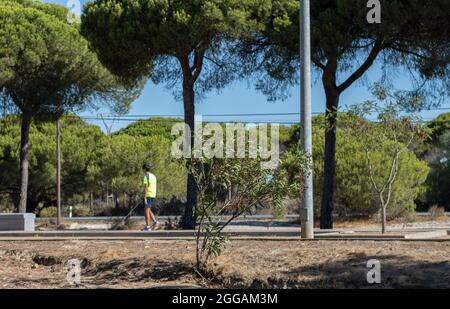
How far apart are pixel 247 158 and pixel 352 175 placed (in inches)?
739

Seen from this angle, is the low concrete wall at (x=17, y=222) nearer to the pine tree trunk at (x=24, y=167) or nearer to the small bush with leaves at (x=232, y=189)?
the pine tree trunk at (x=24, y=167)

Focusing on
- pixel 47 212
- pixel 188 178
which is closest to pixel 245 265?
pixel 188 178

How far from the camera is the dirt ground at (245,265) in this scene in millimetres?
9031

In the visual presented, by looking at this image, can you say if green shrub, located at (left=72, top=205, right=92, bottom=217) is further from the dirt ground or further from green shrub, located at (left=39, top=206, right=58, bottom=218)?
the dirt ground

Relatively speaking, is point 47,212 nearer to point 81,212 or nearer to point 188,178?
point 81,212

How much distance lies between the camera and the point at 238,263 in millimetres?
10164

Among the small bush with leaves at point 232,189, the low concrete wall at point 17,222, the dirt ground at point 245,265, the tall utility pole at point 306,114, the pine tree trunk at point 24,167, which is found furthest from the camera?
the pine tree trunk at point 24,167

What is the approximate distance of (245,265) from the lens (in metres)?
10.0

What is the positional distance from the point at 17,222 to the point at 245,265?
14736 millimetres

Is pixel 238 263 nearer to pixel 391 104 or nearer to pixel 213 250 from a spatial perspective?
pixel 213 250

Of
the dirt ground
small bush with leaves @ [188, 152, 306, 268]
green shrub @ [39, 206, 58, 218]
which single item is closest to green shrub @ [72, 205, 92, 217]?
green shrub @ [39, 206, 58, 218]

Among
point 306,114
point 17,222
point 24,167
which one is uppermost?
point 306,114

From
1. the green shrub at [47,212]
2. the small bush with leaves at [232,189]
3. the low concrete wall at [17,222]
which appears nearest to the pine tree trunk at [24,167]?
the low concrete wall at [17,222]

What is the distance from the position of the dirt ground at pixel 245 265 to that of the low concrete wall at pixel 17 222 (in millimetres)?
10354
